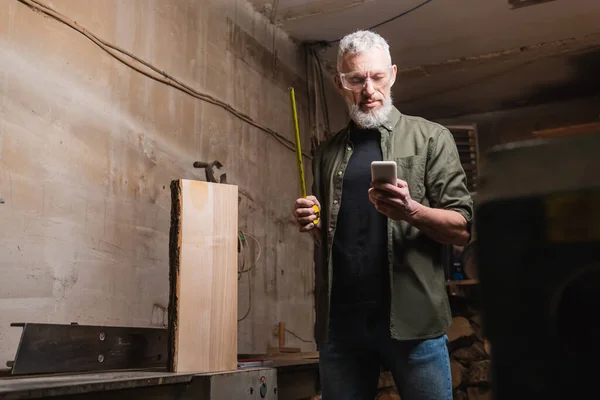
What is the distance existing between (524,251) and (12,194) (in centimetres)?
174

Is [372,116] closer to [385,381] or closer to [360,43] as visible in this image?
[360,43]

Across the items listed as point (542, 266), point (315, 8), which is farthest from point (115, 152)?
point (542, 266)

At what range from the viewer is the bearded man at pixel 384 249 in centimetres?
140

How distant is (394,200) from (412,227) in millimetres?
166

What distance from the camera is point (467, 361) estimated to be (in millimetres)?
4238

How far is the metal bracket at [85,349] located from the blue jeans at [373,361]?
58 centimetres

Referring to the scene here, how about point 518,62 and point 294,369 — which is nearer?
point 294,369

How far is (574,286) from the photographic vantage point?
0.36 m

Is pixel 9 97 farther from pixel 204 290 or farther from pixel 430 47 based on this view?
pixel 430 47

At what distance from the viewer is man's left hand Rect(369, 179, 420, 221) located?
4.39 ft

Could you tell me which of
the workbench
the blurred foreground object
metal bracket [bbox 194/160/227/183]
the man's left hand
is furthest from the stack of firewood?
the blurred foreground object

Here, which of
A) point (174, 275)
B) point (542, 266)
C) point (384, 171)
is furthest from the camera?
point (174, 275)

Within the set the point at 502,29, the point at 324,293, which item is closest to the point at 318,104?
the point at 502,29

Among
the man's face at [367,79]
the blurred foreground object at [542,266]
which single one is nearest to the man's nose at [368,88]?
the man's face at [367,79]
